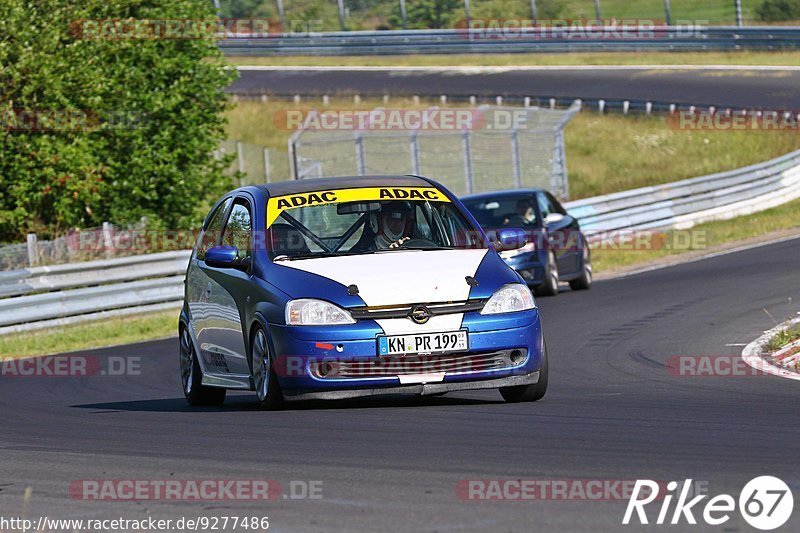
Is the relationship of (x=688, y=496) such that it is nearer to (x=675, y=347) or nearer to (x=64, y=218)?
(x=675, y=347)

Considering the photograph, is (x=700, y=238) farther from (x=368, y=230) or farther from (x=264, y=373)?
(x=264, y=373)

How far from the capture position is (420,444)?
7.88m

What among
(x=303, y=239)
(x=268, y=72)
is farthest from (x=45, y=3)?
(x=268, y=72)

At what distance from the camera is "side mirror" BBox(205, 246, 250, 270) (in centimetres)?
1037

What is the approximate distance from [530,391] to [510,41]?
161 ft

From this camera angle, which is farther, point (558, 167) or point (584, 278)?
point (558, 167)

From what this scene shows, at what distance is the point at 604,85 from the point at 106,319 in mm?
30634

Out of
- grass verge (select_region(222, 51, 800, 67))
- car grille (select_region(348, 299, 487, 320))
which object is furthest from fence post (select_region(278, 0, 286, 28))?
car grille (select_region(348, 299, 487, 320))

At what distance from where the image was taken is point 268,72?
5678cm

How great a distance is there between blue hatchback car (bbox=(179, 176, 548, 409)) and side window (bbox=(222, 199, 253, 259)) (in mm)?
23

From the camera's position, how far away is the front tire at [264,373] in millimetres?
9695

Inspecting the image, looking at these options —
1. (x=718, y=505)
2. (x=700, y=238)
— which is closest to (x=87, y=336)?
(x=700, y=238)

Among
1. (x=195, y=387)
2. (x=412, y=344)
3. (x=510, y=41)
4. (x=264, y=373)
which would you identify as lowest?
(x=510, y=41)

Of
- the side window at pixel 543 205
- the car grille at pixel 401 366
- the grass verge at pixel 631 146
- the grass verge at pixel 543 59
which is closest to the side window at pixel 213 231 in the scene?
the car grille at pixel 401 366
